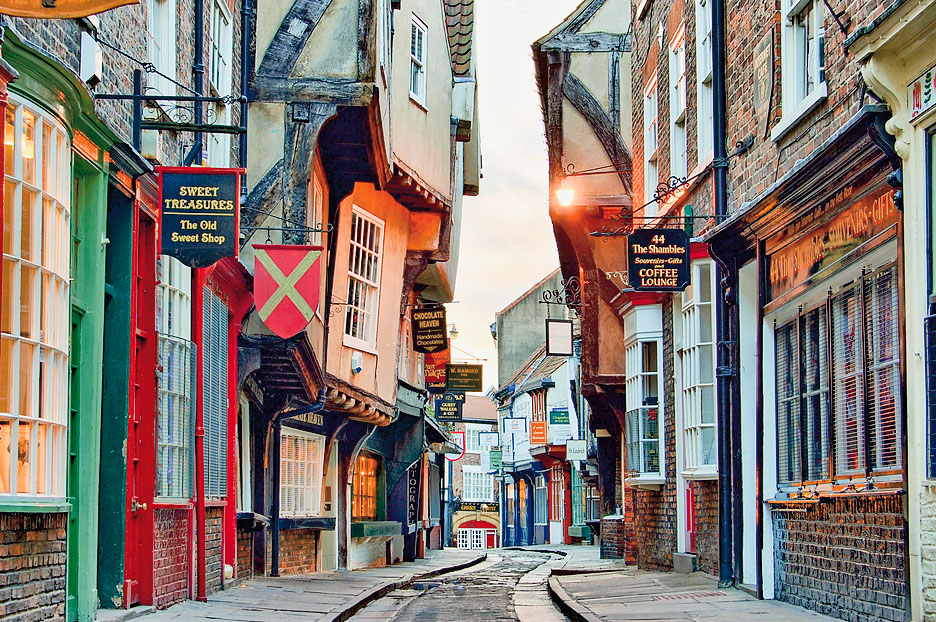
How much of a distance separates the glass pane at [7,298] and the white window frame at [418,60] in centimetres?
1375

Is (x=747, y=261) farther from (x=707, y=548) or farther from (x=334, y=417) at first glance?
Answer: (x=334, y=417)

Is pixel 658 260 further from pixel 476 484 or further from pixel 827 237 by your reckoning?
pixel 476 484

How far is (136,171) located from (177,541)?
3.76 m

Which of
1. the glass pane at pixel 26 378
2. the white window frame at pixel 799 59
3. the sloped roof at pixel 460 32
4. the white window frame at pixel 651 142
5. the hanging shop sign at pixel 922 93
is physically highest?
the sloped roof at pixel 460 32

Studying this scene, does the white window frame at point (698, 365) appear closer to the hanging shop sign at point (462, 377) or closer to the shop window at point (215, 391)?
the shop window at point (215, 391)

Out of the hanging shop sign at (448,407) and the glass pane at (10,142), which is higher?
the glass pane at (10,142)

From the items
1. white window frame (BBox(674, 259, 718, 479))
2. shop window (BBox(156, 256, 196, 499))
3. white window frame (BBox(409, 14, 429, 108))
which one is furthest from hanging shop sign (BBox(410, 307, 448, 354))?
shop window (BBox(156, 256, 196, 499))

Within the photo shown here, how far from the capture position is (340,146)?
1766 cm

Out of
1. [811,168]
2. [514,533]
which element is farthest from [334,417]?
[514,533]

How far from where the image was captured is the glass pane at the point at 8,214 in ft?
26.2

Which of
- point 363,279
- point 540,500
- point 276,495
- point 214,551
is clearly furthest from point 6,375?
point 540,500

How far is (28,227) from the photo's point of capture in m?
8.38

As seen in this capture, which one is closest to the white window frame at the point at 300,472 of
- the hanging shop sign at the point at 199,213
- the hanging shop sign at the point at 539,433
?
the hanging shop sign at the point at 199,213

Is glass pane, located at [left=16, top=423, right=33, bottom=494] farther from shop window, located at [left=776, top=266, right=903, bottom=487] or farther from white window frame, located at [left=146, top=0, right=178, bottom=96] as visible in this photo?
shop window, located at [left=776, top=266, right=903, bottom=487]
